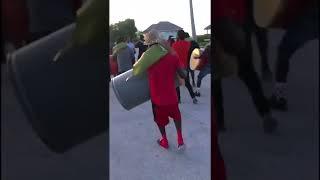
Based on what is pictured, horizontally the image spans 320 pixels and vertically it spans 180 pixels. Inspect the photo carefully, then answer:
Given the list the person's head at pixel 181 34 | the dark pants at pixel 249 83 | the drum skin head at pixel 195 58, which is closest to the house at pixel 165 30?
the person's head at pixel 181 34

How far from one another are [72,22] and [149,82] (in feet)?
7.63

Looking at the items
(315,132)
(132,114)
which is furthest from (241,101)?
(132,114)

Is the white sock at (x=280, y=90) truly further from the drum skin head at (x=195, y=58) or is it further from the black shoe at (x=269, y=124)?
the drum skin head at (x=195, y=58)

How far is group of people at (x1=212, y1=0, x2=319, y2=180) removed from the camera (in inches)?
98.7

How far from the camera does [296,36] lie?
99.2 inches

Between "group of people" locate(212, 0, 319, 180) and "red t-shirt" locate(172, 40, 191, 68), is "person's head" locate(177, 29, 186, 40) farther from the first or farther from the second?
"group of people" locate(212, 0, 319, 180)

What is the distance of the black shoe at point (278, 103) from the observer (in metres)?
2.63

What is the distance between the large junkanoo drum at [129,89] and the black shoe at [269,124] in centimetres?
194

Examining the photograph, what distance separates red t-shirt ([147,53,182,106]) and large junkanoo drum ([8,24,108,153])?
2083mm

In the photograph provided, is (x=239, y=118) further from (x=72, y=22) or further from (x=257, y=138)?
(x=72, y=22)

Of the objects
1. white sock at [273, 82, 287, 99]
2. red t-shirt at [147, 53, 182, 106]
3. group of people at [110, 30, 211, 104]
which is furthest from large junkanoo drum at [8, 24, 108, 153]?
group of people at [110, 30, 211, 104]

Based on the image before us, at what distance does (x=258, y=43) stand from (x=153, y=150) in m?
2.81

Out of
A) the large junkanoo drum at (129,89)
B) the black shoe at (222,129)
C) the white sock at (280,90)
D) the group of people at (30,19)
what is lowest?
the large junkanoo drum at (129,89)

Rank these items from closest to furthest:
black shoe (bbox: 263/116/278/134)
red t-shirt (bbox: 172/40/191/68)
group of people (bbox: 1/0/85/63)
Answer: group of people (bbox: 1/0/85/63) < black shoe (bbox: 263/116/278/134) < red t-shirt (bbox: 172/40/191/68)
